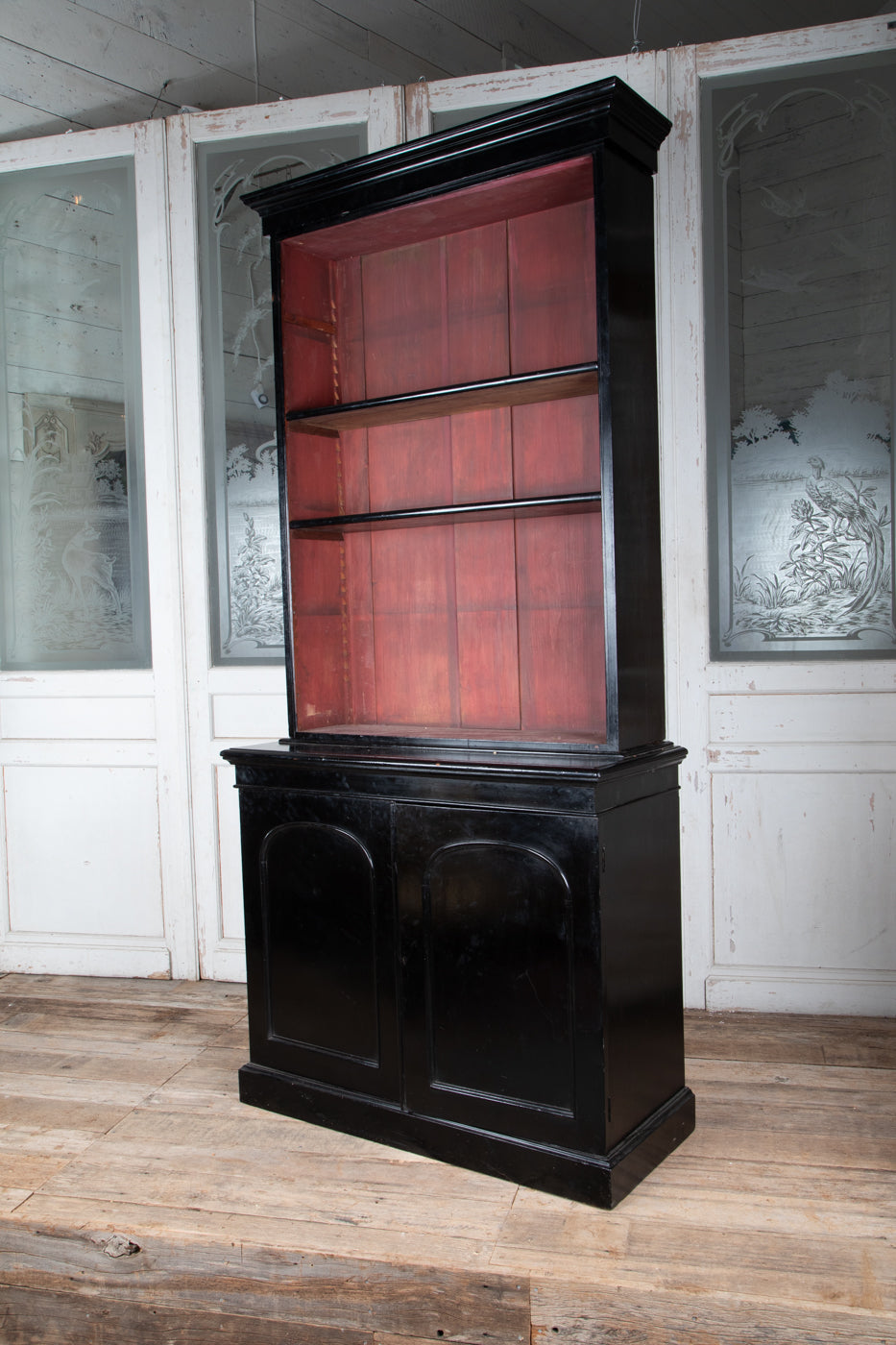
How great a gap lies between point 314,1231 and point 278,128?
11.2ft

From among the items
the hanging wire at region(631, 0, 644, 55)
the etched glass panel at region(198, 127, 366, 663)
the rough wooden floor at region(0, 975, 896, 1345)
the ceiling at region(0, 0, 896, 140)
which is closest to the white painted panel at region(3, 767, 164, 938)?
the etched glass panel at region(198, 127, 366, 663)

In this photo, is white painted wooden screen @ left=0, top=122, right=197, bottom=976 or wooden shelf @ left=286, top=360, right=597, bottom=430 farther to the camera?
white painted wooden screen @ left=0, top=122, right=197, bottom=976

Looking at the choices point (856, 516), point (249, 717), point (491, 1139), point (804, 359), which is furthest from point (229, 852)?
point (804, 359)

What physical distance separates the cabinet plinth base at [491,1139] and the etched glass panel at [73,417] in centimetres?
177

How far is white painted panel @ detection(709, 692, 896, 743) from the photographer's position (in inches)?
131

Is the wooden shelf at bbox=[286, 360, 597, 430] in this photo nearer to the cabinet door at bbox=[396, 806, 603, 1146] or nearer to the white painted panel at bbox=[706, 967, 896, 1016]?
the cabinet door at bbox=[396, 806, 603, 1146]

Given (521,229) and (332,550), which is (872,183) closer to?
(521,229)

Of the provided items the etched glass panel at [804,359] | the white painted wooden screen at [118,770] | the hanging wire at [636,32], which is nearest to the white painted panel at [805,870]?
the etched glass panel at [804,359]

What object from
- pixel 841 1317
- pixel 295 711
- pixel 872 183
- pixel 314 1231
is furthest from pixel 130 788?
pixel 872 183

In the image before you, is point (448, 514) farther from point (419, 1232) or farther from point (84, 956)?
point (84, 956)

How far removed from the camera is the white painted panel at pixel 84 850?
3930 millimetres

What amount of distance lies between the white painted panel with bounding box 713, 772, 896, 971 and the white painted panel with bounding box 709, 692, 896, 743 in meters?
0.13

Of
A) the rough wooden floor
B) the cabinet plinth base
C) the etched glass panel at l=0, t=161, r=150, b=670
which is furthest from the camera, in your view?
the etched glass panel at l=0, t=161, r=150, b=670

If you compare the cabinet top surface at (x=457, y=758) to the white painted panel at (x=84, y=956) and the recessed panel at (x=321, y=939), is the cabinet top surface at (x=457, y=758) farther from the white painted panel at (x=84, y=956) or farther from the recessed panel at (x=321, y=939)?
the white painted panel at (x=84, y=956)
